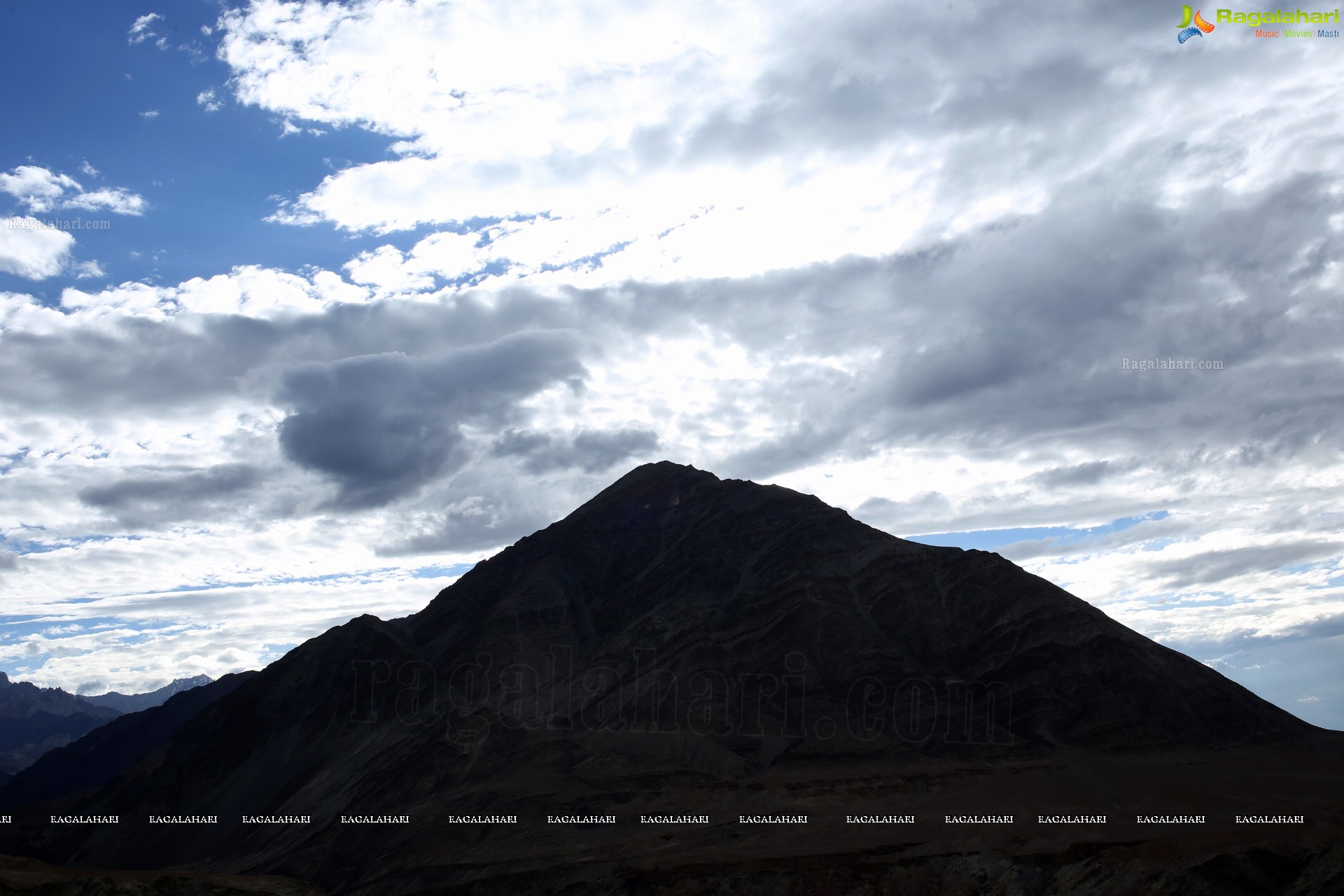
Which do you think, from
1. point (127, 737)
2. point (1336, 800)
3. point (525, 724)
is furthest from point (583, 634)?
point (127, 737)

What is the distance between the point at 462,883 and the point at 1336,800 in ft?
190

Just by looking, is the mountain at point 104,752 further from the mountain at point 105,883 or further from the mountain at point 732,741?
the mountain at point 105,883

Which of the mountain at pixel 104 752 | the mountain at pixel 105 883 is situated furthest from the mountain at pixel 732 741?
the mountain at pixel 104 752

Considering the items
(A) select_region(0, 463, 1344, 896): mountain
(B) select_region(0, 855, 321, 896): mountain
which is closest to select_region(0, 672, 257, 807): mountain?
(A) select_region(0, 463, 1344, 896): mountain

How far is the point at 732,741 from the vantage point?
98.3m

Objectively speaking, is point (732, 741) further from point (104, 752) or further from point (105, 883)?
point (104, 752)

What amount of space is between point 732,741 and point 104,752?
142761 mm

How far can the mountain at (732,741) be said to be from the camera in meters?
61.5

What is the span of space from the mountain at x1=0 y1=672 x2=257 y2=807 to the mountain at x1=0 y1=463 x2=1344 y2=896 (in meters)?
43.6

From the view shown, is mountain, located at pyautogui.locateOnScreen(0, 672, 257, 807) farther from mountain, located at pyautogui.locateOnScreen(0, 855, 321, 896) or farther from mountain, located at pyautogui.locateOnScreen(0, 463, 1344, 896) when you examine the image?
mountain, located at pyautogui.locateOnScreen(0, 855, 321, 896)

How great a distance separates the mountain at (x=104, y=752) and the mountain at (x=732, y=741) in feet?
143

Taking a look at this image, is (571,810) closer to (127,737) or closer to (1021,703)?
(1021,703)

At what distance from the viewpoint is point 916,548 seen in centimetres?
12475

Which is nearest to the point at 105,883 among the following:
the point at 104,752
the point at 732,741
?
the point at 732,741
